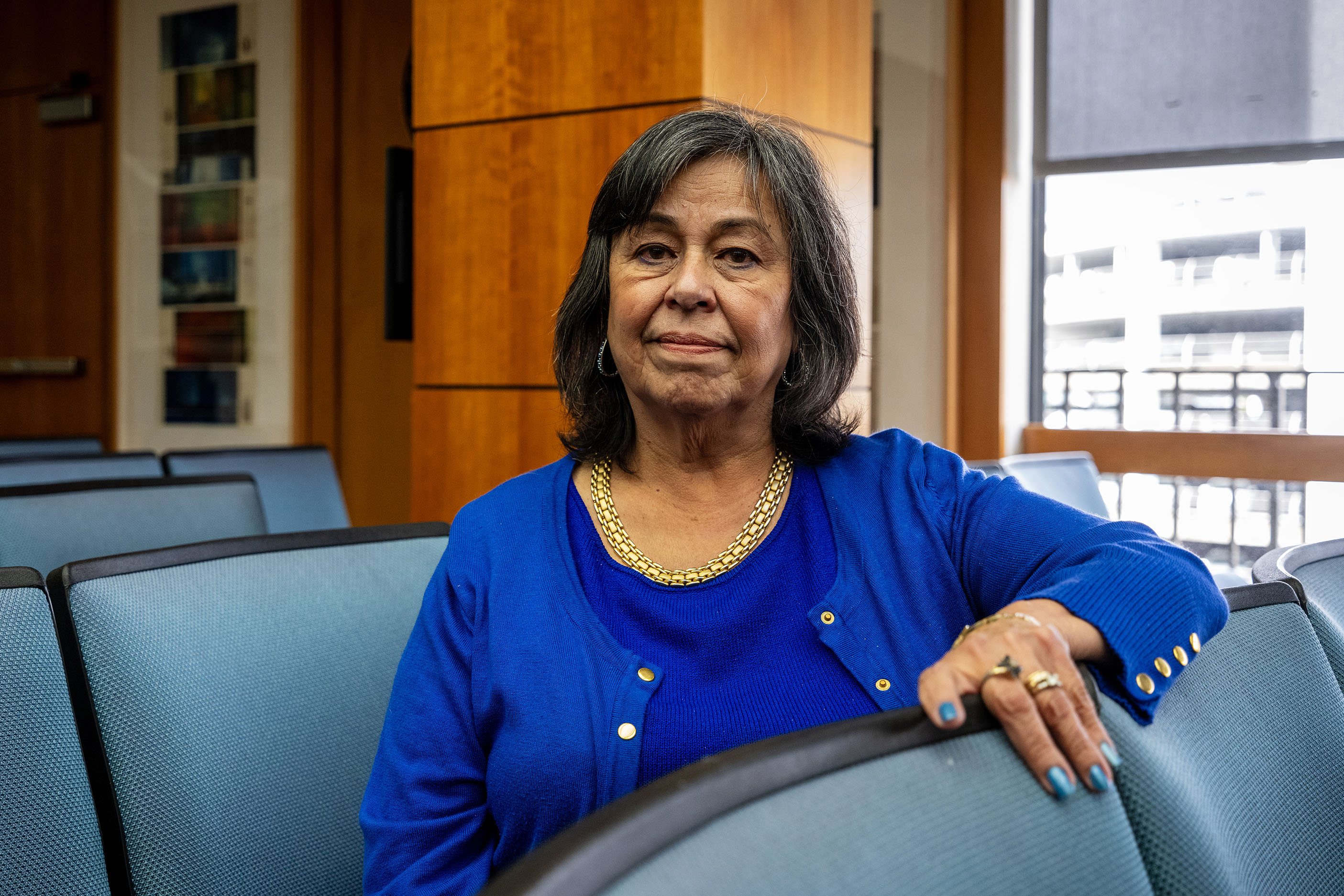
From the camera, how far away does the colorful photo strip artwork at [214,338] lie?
5.51 meters

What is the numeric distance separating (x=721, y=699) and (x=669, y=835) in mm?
622

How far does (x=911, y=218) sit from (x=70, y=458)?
313cm

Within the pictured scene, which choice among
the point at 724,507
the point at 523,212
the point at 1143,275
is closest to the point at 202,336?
the point at 523,212

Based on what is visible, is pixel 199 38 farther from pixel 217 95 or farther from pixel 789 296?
pixel 789 296

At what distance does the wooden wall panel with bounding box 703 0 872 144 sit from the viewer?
256 cm

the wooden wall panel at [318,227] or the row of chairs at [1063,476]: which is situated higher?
the wooden wall panel at [318,227]

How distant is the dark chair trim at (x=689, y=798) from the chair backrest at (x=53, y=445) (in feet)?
13.5

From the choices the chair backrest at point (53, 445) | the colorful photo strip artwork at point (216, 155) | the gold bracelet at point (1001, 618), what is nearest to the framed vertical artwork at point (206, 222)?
the colorful photo strip artwork at point (216, 155)

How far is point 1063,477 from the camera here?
328 cm

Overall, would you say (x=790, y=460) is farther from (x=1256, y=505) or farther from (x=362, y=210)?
(x=362, y=210)

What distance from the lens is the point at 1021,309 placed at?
14.5 ft

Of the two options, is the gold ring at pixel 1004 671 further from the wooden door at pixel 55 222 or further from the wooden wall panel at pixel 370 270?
the wooden door at pixel 55 222

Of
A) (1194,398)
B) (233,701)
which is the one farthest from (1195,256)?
(233,701)

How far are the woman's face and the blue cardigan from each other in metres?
0.21
